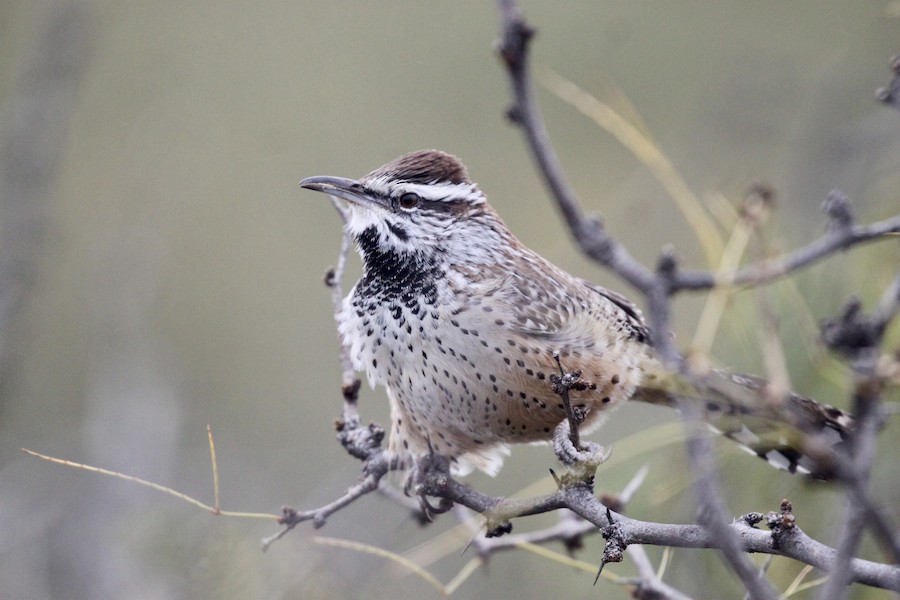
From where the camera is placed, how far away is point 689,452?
1057 millimetres

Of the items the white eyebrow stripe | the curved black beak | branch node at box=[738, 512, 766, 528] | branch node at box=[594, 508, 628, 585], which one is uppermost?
the white eyebrow stripe

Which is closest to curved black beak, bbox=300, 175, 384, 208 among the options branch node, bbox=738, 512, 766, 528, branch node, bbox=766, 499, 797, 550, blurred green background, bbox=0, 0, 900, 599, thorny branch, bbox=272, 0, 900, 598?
thorny branch, bbox=272, 0, 900, 598

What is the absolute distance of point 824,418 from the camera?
2.83 meters

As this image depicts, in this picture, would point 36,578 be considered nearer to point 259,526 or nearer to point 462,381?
point 259,526

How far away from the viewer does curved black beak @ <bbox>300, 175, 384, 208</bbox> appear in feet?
9.91

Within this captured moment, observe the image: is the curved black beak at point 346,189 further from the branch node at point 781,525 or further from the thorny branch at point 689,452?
the branch node at point 781,525

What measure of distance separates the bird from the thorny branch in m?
0.13

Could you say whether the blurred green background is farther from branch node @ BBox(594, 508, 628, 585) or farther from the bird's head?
branch node @ BBox(594, 508, 628, 585)

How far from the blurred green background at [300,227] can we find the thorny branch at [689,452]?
0.43 metres

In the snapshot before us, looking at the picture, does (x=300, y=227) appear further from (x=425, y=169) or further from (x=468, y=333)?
(x=468, y=333)

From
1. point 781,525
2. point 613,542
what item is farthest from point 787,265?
point 613,542

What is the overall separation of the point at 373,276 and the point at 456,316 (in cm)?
34

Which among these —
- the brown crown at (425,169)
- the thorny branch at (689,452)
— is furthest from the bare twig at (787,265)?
the brown crown at (425,169)

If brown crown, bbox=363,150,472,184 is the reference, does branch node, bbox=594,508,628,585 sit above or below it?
below
